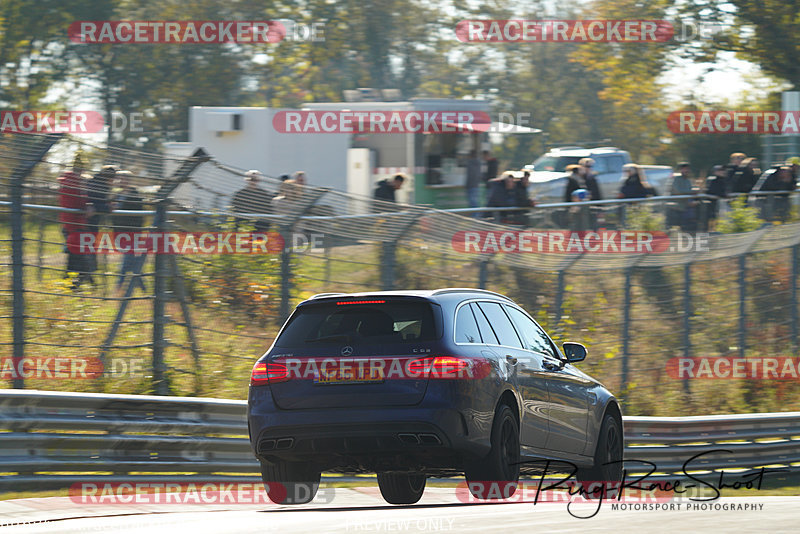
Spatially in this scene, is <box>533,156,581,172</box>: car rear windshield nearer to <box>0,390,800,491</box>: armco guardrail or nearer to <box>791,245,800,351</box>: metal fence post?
<box>791,245,800,351</box>: metal fence post

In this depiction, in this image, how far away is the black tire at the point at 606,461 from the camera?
12.0 metres

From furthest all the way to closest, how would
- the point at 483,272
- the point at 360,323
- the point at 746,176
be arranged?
1. the point at 746,176
2. the point at 483,272
3. the point at 360,323

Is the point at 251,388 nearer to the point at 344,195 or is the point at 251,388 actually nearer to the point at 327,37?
the point at 344,195

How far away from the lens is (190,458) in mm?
11758

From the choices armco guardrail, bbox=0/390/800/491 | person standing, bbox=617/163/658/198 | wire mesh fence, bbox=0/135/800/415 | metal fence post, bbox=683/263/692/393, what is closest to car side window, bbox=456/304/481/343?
armco guardrail, bbox=0/390/800/491

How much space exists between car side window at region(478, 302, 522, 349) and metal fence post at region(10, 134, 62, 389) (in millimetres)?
4718

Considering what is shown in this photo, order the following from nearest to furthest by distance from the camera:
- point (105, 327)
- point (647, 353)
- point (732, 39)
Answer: point (105, 327) → point (647, 353) → point (732, 39)

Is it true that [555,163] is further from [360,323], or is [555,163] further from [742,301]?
[360,323]

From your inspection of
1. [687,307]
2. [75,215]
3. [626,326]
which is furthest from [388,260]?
[687,307]

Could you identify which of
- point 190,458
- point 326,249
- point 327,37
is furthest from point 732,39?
point 190,458

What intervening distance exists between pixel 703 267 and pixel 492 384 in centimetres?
1149

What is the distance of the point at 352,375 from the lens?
9.14 meters

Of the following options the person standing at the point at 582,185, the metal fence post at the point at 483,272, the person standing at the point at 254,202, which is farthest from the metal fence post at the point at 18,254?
the person standing at the point at 582,185

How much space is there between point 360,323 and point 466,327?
0.75 m
